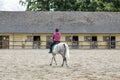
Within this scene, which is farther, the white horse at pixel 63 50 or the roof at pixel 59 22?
the roof at pixel 59 22

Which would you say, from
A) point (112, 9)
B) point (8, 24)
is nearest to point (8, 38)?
point (8, 24)

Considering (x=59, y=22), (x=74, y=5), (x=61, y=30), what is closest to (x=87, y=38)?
(x=61, y=30)

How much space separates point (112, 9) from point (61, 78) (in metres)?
54.4

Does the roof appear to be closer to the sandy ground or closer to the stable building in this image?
the stable building

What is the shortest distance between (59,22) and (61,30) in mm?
2036

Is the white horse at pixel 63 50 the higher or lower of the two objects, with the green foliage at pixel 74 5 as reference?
lower

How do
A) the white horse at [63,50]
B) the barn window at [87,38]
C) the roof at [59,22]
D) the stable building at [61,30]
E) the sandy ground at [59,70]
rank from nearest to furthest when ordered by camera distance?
1. the sandy ground at [59,70]
2. the white horse at [63,50]
3. the stable building at [61,30]
4. the roof at [59,22]
5. the barn window at [87,38]

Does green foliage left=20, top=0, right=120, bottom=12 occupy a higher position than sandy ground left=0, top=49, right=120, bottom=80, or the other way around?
green foliage left=20, top=0, right=120, bottom=12

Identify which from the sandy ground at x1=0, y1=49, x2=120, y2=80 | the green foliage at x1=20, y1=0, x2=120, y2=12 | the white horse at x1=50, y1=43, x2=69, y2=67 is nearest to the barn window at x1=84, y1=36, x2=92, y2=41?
the green foliage at x1=20, y1=0, x2=120, y2=12

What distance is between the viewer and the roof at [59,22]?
5472 cm

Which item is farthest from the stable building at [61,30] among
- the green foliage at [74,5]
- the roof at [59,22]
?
the green foliage at [74,5]

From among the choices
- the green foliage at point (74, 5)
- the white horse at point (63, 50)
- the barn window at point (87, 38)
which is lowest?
the white horse at point (63, 50)

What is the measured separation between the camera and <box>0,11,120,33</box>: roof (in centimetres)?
5472

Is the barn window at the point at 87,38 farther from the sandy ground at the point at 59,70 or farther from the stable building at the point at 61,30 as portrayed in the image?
the sandy ground at the point at 59,70
